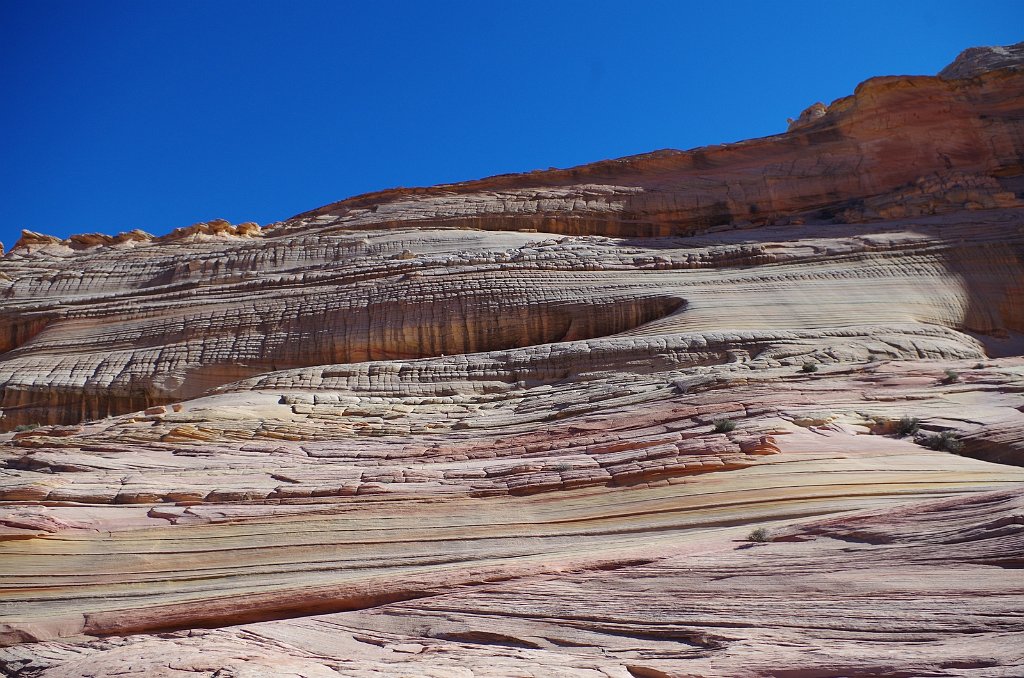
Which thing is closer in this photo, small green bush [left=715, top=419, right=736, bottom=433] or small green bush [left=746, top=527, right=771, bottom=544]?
small green bush [left=746, top=527, right=771, bottom=544]

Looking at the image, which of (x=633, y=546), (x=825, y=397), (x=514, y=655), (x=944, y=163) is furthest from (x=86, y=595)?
(x=944, y=163)

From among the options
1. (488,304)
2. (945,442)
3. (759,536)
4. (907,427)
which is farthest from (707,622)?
(488,304)

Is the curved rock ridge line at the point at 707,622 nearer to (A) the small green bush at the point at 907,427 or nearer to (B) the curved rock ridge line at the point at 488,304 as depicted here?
(A) the small green bush at the point at 907,427

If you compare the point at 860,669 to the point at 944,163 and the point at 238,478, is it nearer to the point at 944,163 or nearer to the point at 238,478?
the point at 238,478

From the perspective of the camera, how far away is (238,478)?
32.4 ft

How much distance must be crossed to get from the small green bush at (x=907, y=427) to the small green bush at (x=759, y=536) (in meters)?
3.08

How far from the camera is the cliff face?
6527 mm

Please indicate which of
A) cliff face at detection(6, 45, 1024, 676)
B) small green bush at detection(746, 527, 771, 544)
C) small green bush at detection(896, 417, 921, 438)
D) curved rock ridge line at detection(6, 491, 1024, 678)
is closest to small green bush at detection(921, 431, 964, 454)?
cliff face at detection(6, 45, 1024, 676)

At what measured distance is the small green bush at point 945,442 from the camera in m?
9.10

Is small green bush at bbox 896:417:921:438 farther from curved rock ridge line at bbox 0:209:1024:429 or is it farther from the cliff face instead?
curved rock ridge line at bbox 0:209:1024:429

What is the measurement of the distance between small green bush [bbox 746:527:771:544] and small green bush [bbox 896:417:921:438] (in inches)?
121

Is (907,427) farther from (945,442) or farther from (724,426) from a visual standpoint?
(724,426)

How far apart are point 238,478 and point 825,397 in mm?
7025

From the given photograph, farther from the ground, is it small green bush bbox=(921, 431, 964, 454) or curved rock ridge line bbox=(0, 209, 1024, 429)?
curved rock ridge line bbox=(0, 209, 1024, 429)
